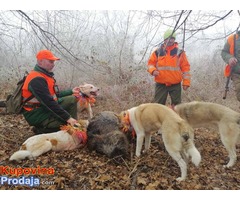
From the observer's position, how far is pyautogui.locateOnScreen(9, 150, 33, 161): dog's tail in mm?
3883

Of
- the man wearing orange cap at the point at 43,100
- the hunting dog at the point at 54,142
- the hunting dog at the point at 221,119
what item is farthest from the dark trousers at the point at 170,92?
the man wearing orange cap at the point at 43,100

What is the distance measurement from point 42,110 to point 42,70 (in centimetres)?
81

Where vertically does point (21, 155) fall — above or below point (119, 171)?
above

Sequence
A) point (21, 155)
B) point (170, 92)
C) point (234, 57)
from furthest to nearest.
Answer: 1. point (170, 92)
2. point (234, 57)
3. point (21, 155)

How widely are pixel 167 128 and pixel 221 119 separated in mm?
1151

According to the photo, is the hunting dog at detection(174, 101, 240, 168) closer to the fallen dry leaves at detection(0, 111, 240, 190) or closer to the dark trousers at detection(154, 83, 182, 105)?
the fallen dry leaves at detection(0, 111, 240, 190)

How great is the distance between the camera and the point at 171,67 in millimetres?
5508

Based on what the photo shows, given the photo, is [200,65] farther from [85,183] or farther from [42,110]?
[85,183]

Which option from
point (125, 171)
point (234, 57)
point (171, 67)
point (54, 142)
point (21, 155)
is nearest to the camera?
point (125, 171)

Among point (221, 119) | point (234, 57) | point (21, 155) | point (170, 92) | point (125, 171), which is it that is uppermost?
point (234, 57)

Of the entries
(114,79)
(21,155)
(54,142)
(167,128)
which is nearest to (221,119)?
(167,128)

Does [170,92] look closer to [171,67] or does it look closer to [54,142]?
[171,67]

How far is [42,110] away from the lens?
4820mm

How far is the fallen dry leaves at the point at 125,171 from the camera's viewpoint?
3.34 metres
